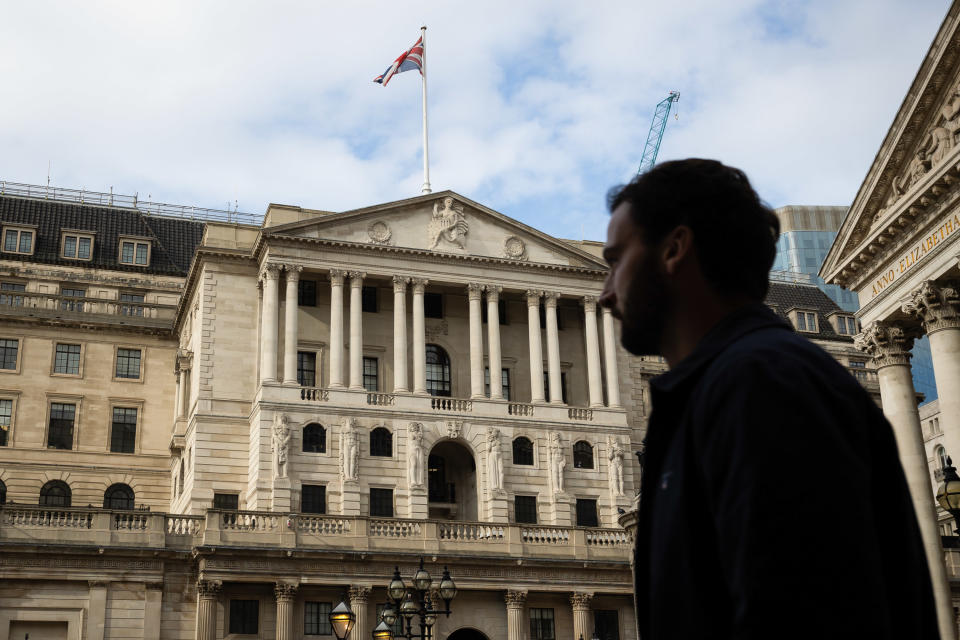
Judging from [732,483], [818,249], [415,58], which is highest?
[818,249]

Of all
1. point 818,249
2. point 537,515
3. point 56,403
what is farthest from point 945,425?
point 818,249

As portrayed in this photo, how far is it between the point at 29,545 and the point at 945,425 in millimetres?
33804

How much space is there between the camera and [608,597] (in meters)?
51.1

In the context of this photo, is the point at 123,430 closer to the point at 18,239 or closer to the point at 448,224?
the point at 18,239

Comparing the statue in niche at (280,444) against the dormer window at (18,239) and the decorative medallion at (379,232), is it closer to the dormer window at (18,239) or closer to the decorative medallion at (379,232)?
the decorative medallion at (379,232)

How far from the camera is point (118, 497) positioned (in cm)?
6088

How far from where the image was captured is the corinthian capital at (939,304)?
27281 millimetres

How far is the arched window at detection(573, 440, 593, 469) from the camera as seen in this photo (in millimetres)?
57000

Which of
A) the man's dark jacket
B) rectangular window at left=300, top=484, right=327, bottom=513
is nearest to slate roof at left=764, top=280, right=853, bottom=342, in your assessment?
rectangular window at left=300, top=484, right=327, bottom=513

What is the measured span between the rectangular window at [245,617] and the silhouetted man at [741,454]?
45311 millimetres

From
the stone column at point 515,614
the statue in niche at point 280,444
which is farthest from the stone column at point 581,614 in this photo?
the statue in niche at point 280,444

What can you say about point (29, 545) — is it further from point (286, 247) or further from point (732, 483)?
point (732, 483)

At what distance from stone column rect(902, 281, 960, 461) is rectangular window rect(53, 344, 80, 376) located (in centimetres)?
4734

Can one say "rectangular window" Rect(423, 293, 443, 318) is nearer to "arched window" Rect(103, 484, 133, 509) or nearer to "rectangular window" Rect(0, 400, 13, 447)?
"arched window" Rect(103, 484, 133, 509)
